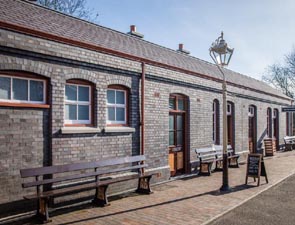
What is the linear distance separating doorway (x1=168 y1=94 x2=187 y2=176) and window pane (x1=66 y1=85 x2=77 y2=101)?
4458 millimetres

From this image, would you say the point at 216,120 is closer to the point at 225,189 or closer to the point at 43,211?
the point at 225,189

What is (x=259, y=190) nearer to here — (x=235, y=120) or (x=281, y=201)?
(x=281, y=201)

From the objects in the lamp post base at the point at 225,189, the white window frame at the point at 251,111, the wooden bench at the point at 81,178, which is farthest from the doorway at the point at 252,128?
the wooden bench at the point at 81,178

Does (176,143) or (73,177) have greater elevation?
(176,143)

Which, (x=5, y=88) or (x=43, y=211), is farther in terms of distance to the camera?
(x=5, y=88)

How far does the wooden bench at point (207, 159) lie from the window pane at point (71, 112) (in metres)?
5.79

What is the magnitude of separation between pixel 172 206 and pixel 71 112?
3445 mm

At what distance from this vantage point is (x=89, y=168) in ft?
26.7

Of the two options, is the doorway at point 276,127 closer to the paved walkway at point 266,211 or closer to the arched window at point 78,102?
the paved walkway at point 266,211

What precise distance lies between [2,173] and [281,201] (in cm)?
679

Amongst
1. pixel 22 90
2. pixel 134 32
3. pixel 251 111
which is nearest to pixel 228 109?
pixel 251 111

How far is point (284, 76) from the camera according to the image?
4762 cm

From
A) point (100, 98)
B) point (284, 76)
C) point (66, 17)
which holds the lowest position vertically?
point (100, 98)

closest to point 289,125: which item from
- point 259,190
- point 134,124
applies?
point 259,190
